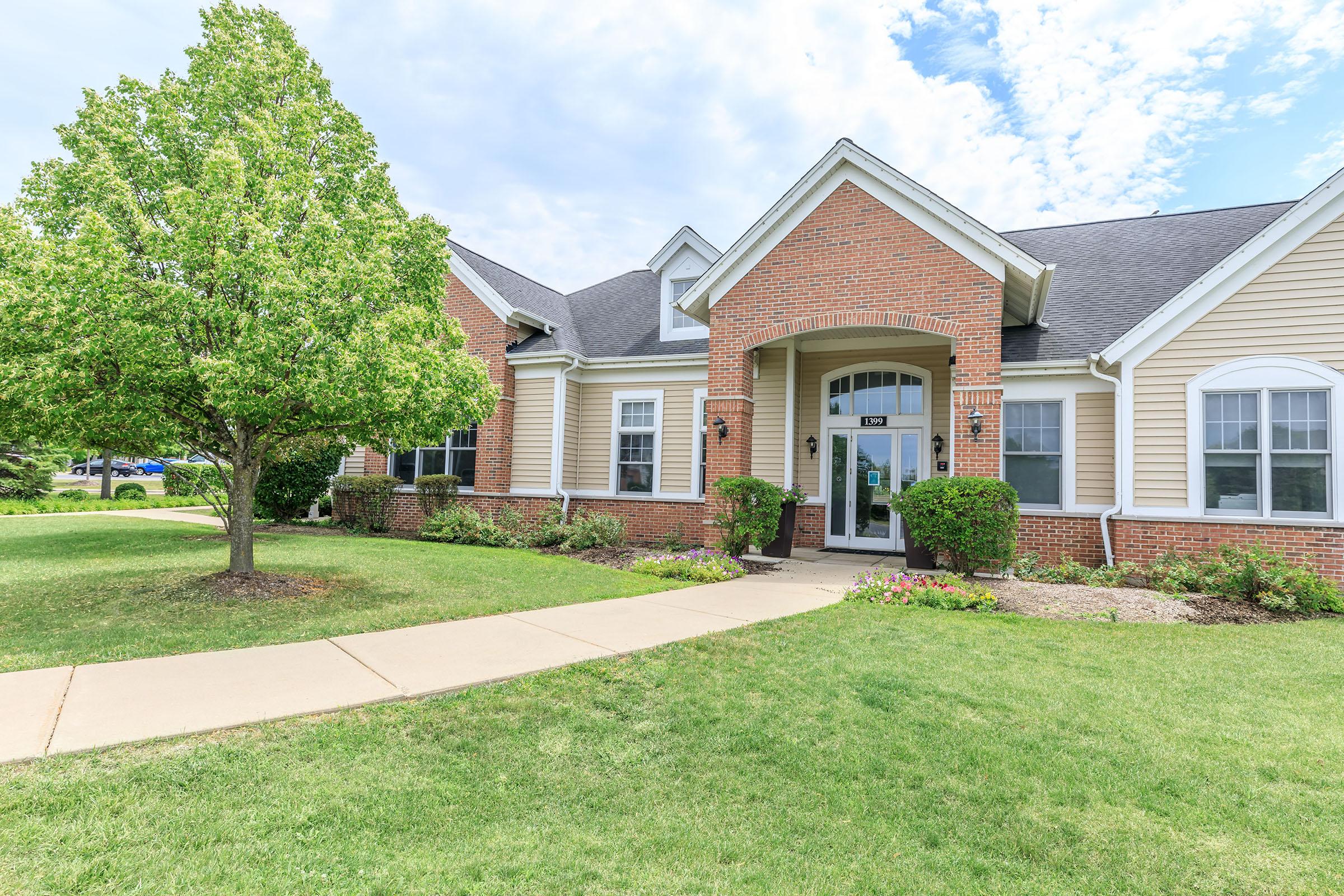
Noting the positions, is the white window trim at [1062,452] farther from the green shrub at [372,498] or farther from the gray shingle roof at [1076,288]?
the green shrub at [372,498]

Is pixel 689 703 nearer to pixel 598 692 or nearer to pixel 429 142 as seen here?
pixel 598 692

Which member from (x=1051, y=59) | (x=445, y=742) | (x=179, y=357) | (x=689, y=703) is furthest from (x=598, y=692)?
(x=1051, y=59)

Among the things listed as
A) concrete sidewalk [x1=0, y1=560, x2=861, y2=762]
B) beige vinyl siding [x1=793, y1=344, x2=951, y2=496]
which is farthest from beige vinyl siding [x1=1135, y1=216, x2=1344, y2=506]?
concrete sidewalk [x1=0, y1=560, x2=861, y2=762]

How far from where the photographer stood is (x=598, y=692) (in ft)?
14.8

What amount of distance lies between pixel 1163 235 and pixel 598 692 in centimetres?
1546

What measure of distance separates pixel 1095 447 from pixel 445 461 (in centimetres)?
1309

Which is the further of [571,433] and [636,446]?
[571,433]

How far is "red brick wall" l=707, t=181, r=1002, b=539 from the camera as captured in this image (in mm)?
10438

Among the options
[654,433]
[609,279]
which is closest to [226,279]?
[654,433]

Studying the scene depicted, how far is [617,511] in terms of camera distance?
14.5 m

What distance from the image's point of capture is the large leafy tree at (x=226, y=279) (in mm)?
5988

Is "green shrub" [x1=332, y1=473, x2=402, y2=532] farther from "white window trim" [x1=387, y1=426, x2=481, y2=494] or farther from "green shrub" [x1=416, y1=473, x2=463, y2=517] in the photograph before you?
"green shrub" [x1=416, y1=473, x2=463, y2=517]

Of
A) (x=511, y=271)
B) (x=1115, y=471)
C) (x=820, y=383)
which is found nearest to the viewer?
(x=1115, y=471)

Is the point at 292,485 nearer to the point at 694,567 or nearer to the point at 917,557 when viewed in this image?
the point at 694,567
